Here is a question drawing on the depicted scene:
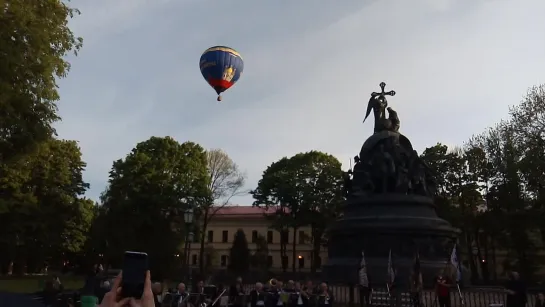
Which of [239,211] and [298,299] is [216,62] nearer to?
[298,299]

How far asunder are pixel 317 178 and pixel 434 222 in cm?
3477

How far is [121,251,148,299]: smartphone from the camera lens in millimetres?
2695

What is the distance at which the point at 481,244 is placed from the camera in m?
58.9

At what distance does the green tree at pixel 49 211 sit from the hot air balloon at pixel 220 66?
1525 centimetres

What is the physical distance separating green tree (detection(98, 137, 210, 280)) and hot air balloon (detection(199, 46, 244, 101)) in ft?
71.0

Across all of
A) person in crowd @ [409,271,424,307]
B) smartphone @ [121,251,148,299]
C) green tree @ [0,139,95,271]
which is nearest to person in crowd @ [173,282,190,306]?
person in crowd @ [409,271,424,307]

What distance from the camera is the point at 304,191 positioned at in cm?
6262

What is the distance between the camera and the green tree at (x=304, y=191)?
203 ft

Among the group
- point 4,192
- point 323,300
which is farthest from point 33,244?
point 323,300

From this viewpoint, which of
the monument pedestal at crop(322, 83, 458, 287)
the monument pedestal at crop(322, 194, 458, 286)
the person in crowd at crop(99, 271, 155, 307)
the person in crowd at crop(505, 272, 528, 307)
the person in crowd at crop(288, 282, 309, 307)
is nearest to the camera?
the person in crowd at crop(99, 271, 155, 307)

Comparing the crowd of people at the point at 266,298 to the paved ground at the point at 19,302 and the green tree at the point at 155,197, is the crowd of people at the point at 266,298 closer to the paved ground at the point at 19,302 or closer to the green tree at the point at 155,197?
the paved ground at the point at 19,302

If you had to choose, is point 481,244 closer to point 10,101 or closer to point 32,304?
point 32,304

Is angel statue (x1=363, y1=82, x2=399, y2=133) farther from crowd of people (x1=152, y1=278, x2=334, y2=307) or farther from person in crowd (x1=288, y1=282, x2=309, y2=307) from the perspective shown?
person in crowd (x1=288, y1=282, x2=309, y2=307)

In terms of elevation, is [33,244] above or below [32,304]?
above
